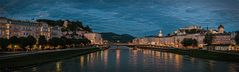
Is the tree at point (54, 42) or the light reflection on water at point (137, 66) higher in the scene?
the tree at point (54, 42)

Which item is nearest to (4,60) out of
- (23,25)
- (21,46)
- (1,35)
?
(21,46)

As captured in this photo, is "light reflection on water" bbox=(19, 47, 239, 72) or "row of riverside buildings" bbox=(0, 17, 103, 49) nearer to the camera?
"light reflection on water" bbox=(19, 47, 239, 72)

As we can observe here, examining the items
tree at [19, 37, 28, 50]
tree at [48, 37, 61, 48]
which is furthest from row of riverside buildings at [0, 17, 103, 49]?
tree at [19, 37, 28, 50]

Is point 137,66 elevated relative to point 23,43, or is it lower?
lower

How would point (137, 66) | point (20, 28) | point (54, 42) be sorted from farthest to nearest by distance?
point (20, 28) → point (54, 42) → point (137, 66)

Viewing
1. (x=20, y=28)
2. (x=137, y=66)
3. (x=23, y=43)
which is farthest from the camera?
(x=20, y=28)

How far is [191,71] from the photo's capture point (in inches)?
1918

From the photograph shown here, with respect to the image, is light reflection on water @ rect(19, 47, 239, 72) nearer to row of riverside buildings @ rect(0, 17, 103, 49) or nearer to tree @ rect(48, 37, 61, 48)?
tree @ rect(48, 37, 61, 48)

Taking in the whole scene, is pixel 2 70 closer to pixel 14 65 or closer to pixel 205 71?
pixel 14 65

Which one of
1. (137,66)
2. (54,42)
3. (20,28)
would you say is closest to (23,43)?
(54,42)

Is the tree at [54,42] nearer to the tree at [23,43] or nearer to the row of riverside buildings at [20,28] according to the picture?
the row of riverside buildings at [20,28]

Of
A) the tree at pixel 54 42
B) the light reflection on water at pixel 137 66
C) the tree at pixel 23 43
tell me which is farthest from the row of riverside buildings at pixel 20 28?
the light reflection on water at pixel 137 66

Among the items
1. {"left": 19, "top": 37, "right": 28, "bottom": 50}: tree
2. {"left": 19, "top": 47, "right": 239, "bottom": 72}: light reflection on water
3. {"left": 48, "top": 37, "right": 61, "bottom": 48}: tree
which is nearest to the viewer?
{"left": 19, "top": 47, "right": 239, "bottom": 72}: light reflection on water

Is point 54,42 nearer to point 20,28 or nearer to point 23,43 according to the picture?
point 20,28
